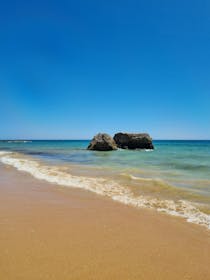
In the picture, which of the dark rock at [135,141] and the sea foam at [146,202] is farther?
the dark rock at [135,141]

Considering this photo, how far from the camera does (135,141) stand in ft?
153

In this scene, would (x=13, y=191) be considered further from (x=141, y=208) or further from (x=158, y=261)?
(x=158, y=261)

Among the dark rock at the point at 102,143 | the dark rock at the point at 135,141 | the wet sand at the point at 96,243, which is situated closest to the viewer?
the wet sand at the point at 96,243

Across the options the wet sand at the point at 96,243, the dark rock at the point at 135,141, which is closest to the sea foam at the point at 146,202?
the wet sand at the point at 96,243

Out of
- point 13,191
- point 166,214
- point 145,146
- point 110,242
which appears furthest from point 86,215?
point 145,146

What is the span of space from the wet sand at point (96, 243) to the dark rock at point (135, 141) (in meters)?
40.9

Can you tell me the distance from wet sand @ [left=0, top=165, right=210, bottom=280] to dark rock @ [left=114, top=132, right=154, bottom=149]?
4086 centimetres

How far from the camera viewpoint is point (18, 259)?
3.29 metres

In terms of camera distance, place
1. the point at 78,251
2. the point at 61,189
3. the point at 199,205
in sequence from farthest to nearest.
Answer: the point at 61,189
the point at 199,205
the point at 78,251

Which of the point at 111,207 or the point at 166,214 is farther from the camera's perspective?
the point at 111,207

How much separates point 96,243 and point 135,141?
4346 cm

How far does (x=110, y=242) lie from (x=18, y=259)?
1569 millimetres

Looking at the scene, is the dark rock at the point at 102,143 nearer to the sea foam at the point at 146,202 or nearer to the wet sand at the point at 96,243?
the sea foam at the point at 146,202

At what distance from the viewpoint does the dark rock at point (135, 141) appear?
1821 inches
